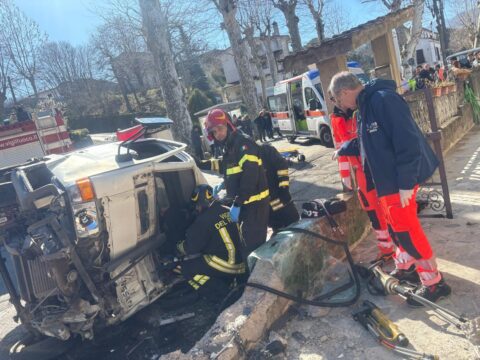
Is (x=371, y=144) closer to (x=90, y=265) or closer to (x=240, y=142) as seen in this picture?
(x=240, y=142)

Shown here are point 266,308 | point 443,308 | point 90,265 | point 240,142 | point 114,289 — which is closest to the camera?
point 443,308

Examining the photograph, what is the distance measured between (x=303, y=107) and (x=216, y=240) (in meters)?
10.7

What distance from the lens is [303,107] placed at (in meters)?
13.9

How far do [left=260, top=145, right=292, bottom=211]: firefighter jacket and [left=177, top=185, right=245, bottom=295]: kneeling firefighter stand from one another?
60cm

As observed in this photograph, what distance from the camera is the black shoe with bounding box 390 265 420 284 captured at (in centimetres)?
326

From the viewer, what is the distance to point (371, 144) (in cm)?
297

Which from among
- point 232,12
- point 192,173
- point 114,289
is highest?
point 232,12

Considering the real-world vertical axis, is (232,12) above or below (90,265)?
above

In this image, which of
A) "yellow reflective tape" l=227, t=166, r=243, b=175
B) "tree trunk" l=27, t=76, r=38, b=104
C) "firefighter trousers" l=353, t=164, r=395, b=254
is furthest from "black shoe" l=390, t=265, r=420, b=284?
"tree trunk" l=27, t=76, r=38, b=104

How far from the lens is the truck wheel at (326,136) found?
39.9 feet

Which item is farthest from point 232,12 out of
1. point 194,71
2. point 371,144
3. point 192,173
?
point 194,71

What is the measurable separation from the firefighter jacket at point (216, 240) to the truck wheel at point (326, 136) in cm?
881

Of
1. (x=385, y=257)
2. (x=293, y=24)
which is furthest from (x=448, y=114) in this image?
(x=293, y=24)

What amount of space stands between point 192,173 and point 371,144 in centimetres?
197
